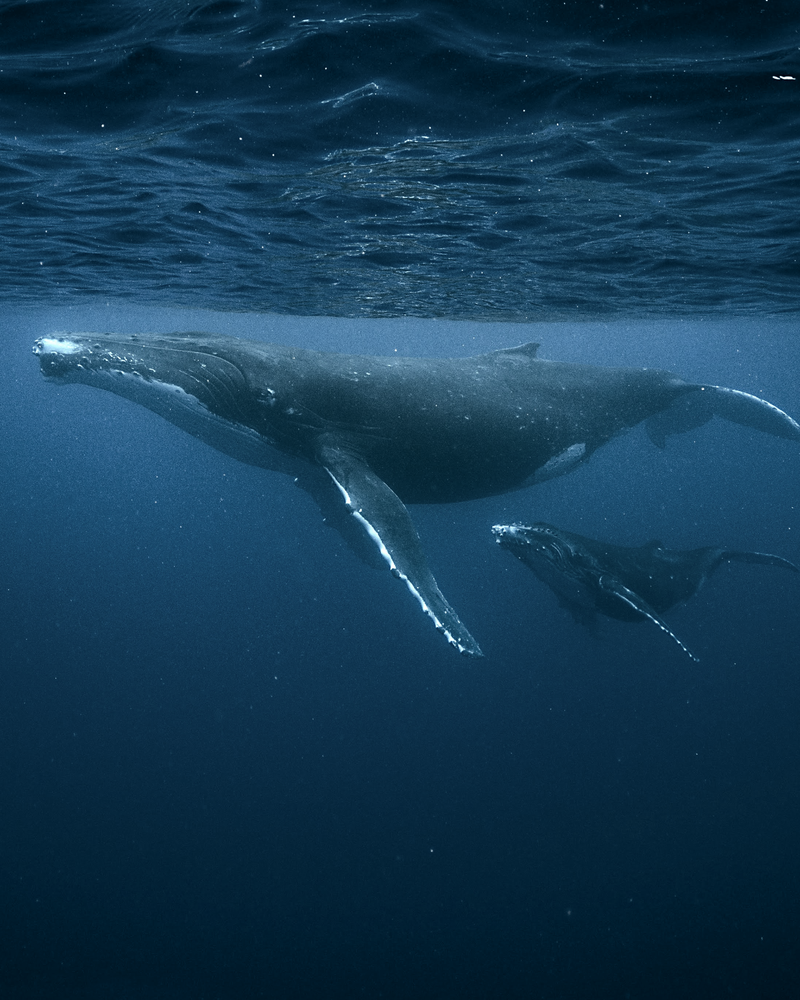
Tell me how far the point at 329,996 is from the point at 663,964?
510 centimetres

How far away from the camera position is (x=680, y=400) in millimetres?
12828

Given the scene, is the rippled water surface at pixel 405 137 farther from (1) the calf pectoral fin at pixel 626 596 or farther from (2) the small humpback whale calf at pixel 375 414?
(1) the calf pectoral fin at pixel 626 596

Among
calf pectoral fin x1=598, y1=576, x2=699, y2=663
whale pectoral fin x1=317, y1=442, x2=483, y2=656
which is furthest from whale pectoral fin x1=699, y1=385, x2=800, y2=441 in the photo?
whale pectoral fin x1=317, y1=442, x2=483, y2=656

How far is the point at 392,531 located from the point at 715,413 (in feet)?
28.8

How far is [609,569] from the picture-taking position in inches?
452

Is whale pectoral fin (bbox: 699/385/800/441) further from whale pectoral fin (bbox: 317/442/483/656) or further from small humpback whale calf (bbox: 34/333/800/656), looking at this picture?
whale pectoral fin (bbox: 317/442/483/656)

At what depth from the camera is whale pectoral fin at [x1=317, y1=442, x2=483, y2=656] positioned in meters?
7.36

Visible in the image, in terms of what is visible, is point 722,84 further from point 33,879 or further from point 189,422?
point 33,879

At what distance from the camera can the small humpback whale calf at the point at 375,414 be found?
844 cm

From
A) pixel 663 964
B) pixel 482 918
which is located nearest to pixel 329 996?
pixel 482 918

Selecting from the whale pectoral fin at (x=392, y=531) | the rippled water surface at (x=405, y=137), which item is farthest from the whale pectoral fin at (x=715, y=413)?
the whale pectoral fin at (x=392, y=531)

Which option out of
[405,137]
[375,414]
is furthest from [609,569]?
[405,137]

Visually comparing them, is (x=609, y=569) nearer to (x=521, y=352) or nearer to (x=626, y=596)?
(x=626, y=596)

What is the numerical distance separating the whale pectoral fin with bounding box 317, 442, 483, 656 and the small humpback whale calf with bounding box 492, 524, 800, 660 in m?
3.50
